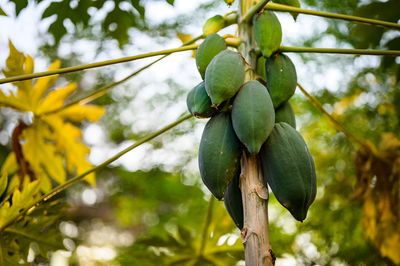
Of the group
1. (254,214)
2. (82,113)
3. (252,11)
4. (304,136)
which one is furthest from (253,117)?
(304,136)

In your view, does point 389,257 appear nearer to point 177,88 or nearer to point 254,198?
point 254,198

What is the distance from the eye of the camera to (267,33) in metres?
1.31

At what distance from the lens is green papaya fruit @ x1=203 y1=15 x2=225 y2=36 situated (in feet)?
5.00

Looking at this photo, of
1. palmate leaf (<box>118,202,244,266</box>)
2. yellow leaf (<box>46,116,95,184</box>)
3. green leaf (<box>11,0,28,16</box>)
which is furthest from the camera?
yellow leaf (<box>46,116,95,184</box>)

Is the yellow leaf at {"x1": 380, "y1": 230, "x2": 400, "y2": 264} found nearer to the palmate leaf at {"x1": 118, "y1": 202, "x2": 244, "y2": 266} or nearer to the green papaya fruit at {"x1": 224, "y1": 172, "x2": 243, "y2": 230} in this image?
the palmate leaf at {"x1": 118, "y1": 202, "x2": 244, "y2": 266}

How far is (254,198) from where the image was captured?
111 cm

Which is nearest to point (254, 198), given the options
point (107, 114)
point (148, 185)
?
point (148, 185)

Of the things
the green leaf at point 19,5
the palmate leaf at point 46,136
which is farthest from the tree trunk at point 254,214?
the green leaf at point 19,5

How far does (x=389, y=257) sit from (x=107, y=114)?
344cm

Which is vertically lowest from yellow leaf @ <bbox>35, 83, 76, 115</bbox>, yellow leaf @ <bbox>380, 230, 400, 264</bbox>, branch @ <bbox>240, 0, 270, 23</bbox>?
yellow leaf @ <bbox>380, 230, 400, 264</bbox>

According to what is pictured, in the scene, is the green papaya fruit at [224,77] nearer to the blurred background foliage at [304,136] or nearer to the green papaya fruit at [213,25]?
the green papaya fruit at [213,25]

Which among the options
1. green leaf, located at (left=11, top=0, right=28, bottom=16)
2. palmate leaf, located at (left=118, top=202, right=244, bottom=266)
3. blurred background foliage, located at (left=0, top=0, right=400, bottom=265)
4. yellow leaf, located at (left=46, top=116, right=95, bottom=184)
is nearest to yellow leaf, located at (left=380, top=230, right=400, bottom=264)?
blurred background foliage, located at (left=0, top=0, right=400, bottom=265)

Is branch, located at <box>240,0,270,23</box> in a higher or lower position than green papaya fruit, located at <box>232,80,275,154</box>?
higher

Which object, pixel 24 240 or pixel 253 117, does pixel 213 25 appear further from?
pixel 24 240
